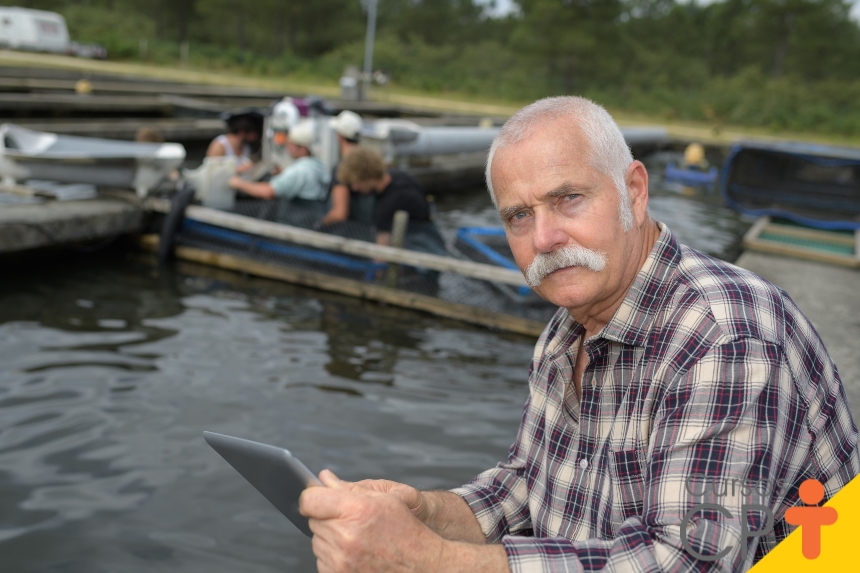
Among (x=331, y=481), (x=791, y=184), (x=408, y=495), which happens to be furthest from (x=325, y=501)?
(x=791, y=184)

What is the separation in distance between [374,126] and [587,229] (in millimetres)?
8955

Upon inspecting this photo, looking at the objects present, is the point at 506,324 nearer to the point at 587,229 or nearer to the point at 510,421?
the point at 510,421

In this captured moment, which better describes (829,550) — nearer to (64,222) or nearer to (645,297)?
(645,297)

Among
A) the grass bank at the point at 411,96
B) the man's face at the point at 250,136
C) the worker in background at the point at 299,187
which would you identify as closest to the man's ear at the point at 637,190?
the worker in background at the point at 299,187

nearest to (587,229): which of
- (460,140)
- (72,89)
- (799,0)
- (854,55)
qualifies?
(460,140)

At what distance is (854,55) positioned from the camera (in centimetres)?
5019

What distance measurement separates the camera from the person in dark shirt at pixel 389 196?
747 centimetres

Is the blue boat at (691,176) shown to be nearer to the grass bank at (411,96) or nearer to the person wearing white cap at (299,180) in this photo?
the grass bank at (411,96)

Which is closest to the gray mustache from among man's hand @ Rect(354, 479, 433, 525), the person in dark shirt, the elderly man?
the elderly man

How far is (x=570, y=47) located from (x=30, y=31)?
27831 mm

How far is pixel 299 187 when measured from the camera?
27.8ft

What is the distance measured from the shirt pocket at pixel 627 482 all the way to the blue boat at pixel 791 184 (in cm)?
1019

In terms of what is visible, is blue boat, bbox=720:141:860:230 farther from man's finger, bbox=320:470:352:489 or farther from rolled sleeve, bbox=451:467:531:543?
man's finger, bbox=320:470:352:489

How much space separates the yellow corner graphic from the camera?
1346 mm
